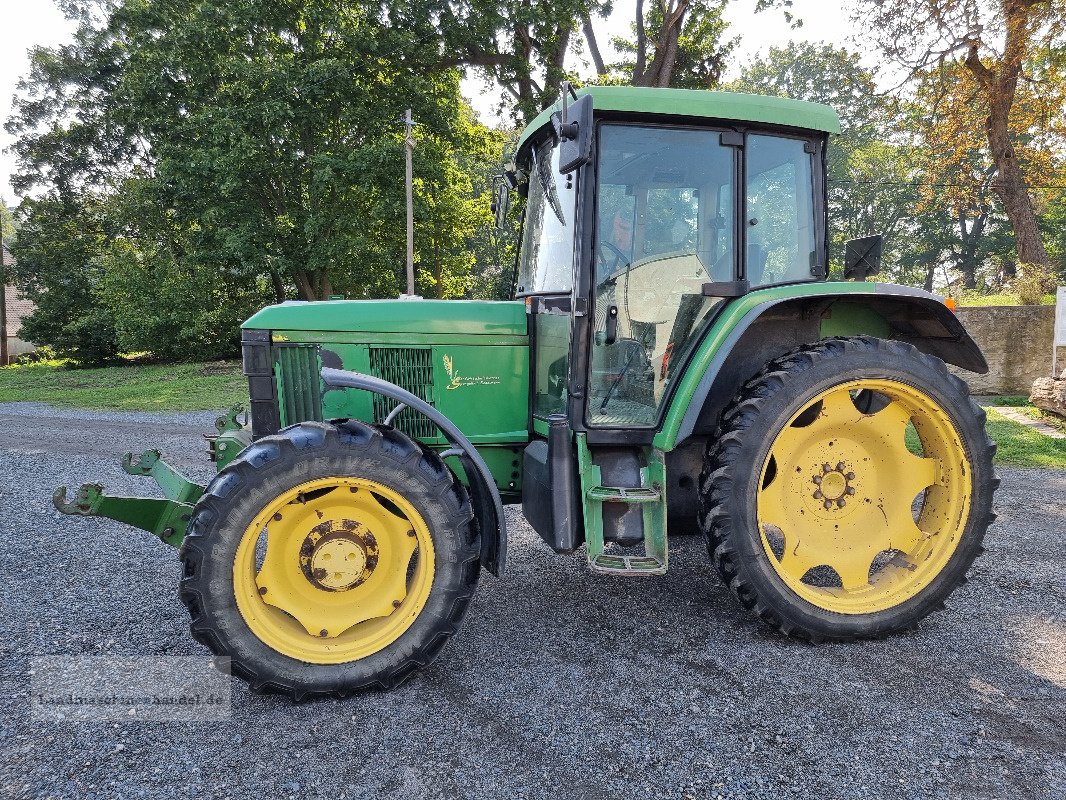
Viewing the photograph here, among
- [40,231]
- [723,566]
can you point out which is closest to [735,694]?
[723,566]

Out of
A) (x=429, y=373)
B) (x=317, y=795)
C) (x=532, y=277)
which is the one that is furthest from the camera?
(x=532, y=277)

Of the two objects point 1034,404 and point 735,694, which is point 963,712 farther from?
point 1034,404

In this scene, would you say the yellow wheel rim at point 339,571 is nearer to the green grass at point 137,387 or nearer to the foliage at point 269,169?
the green grass at point 137,387

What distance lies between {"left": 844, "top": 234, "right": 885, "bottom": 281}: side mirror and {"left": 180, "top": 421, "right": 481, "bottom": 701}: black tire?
2284mm

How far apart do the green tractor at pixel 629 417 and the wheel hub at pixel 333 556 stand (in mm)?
10

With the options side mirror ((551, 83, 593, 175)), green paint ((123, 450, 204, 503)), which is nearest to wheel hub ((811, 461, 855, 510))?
side mirror ((551, 83, 593, 175))

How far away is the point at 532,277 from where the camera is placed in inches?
129

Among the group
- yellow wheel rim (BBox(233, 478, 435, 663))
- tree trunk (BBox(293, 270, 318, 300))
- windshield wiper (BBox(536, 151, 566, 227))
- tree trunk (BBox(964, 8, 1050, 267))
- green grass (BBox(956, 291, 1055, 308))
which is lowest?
yellow wheel rim (BBox(233, 478, 435, 663))

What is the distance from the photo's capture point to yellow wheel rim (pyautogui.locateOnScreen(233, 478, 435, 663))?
2393 millimetres

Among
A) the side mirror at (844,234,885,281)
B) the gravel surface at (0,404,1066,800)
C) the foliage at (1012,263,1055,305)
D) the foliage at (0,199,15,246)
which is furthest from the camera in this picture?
the foliage at (0,199,15,246)

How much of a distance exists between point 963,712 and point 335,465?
7.74 feet

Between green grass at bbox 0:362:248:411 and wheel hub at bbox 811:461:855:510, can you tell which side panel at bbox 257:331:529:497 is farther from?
green grass at bbox 0:362:248:411

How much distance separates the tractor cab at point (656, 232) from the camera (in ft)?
9.05

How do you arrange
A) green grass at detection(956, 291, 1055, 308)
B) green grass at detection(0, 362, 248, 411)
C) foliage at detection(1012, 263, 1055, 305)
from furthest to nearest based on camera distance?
green grass at detection(0, 362, 248, 411), green grass at detection(956, 291, 1055, 308), foliage at detection(1012, 263, 1055, 305)
